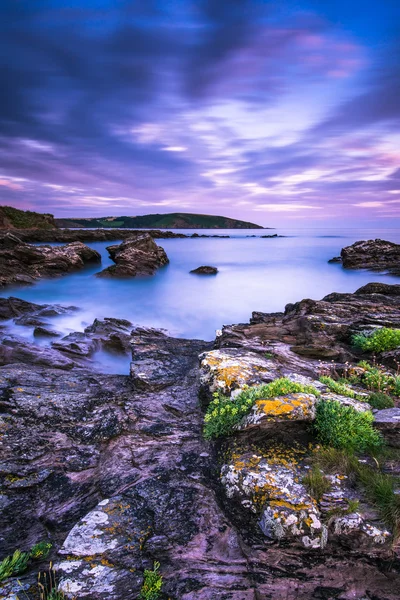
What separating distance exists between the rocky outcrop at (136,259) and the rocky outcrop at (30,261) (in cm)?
415

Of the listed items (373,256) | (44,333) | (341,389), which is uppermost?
(373,256)

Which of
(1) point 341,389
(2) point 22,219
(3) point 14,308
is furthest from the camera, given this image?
(2) point 22,219

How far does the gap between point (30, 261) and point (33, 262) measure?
0.27 m

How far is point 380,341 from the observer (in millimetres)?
8938

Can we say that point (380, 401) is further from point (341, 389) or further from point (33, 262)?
point (33, 262)

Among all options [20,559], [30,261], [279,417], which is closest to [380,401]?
[279,417]

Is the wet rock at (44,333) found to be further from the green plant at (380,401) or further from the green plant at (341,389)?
the green plant at (380,401)

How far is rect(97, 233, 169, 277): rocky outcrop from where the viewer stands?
3170cm

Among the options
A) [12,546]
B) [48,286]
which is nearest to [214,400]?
[12,546]

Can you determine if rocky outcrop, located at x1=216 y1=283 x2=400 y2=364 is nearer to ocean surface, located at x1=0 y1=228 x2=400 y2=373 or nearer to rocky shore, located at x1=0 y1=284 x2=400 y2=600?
rocky shore, located at x1=0 y1=284 x2=400 y2=600

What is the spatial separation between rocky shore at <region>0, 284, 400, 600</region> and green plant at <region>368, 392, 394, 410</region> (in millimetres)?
199

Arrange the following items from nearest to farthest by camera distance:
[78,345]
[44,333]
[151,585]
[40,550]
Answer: [151,585] → [40,550] → [78,345] → [44,333]

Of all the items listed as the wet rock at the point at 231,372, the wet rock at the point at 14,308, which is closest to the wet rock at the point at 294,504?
the wet rock at the point at 231,372

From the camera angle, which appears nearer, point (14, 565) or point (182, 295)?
point (14, 565)
